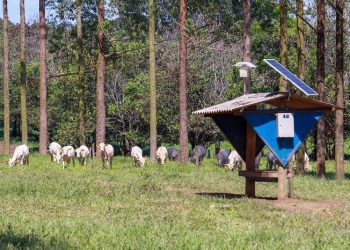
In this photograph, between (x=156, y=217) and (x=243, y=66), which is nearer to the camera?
(x=156, y=217)

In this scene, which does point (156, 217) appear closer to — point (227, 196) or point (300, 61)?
point (227, 196)

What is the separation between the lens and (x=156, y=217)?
10.9 m

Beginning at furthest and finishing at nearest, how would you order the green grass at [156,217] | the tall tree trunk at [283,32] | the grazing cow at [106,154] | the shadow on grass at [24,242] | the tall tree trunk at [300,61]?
the grazing cow at [106,154] < the tall tree trunk at [300,61] < the tall tree trunk at [283,32] < the green grass at [156,217] < the shadow on grass at [24,242]

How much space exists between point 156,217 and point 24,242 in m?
3.08

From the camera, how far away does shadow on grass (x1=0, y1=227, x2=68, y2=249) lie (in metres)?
7.92

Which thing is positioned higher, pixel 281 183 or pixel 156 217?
pixel 281 183

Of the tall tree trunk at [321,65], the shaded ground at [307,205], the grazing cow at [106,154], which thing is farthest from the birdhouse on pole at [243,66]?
the grazing cow at [106,154]

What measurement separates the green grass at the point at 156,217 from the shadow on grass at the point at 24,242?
12mm

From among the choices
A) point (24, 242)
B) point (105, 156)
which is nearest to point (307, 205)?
point (24, 242)

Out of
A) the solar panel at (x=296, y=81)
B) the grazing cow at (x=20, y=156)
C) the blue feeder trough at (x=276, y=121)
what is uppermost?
the solar panel at (x=296, y=81)

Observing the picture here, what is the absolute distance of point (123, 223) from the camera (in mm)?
10188

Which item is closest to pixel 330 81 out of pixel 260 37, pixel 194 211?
pixel 260 37

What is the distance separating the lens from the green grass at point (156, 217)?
8.51m

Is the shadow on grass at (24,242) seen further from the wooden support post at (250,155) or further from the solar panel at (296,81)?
the wooden support post at (250,155)
